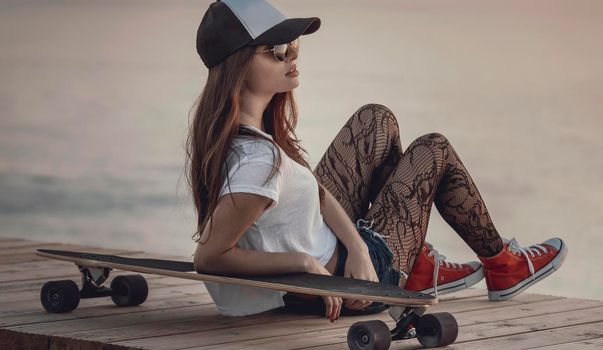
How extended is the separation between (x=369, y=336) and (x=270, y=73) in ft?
2.40

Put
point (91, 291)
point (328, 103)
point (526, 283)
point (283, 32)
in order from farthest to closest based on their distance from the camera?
point (328, 103) → point (526, 283) → point (91, 291) → point (283, 32)

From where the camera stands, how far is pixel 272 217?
9.58 feet

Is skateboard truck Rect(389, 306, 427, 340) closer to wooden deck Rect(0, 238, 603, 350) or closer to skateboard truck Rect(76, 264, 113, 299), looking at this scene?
wooden deck Rect(0, 238, 603, 350)

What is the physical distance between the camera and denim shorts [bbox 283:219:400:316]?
3.11 meters

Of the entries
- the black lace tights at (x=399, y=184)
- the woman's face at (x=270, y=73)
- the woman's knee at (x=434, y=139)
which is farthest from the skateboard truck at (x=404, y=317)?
the woman's knee at (x=434, y=139)

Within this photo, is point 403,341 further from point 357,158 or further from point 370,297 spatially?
point 357,158

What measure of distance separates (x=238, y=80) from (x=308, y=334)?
27.4 inches

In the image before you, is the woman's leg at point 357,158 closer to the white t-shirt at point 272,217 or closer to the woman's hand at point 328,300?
the white t-shirt at point 272,217

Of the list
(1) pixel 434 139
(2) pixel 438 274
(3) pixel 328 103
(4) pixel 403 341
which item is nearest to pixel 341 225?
(4) pixel 403 341

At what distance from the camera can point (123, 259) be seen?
130 inches

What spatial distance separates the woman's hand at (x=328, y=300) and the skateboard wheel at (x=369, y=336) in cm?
10

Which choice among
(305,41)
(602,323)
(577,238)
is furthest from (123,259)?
(305,41)

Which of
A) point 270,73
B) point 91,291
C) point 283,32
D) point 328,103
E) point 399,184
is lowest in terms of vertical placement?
point 91,291

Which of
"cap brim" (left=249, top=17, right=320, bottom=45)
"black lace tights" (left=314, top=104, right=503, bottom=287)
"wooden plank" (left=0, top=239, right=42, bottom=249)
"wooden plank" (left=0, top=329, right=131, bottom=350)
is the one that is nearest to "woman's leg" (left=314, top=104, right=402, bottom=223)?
"black lace tights" (left=314, top=104, right=503, bottom=287)
